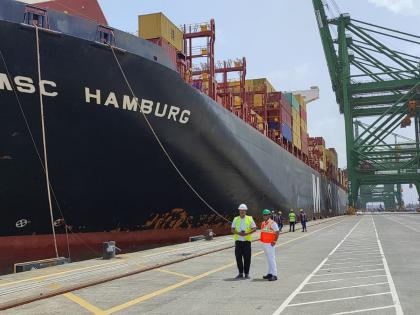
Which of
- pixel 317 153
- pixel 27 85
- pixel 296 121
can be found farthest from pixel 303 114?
pixel 27 85

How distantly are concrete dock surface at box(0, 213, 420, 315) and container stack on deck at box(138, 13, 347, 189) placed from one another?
31.2 ft

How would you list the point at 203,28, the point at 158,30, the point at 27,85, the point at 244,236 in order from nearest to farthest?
the point at 244,236, the point at 27,85, the point at 158,30, the point at 203,28

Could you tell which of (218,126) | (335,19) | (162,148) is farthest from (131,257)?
(335,19)

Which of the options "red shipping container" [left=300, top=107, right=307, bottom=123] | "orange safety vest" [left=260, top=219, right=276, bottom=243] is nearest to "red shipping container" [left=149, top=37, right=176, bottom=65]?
"orange safety vest" [left=260, top=219, right=276, bottom=243]

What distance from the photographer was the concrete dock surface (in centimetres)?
696

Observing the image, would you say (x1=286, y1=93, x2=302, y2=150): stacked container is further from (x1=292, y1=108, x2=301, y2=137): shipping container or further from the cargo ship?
the cargo ship

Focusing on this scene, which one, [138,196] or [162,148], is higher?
[162,148]

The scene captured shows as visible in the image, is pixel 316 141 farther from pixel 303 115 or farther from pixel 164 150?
pixel 164 150

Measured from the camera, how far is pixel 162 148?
54.2ft

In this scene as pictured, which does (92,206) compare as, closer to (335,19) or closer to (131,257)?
(131,257)

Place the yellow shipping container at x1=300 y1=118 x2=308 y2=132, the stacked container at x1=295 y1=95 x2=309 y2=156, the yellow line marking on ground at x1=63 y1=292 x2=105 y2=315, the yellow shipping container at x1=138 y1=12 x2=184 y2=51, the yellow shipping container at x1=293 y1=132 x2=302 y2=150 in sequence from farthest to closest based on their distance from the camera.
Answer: the stacked container at x1=295 y1=95 x2=309 y2=156 < the yellow shipping container at x1=300 y1=118 x2=308 y2=132 < the yellow shipping container at x1=293 y1=132 x2=302 y2=150 < the yellow shipping container at x1=138 y1=12 x2=184 y2=51 < the yellow line marking on ground at x1=63 y1=292 x2=105 y2=315

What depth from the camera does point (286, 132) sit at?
39.9 m

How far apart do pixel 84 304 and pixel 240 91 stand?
81.3 feet

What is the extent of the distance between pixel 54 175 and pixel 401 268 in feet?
31.7
